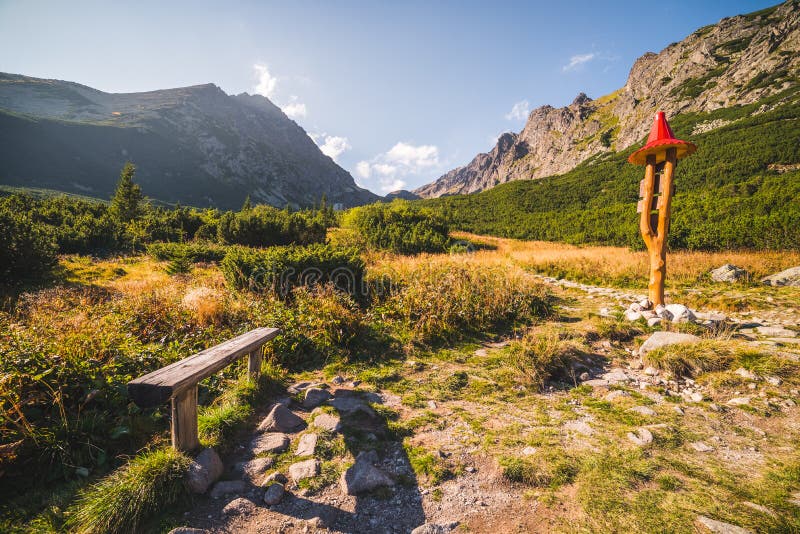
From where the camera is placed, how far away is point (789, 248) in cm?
1225

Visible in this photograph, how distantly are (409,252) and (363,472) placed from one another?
14914 millimetres

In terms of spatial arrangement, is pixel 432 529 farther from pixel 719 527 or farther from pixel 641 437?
pixel 641 437

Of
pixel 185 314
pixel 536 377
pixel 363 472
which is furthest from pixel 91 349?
pixel 536 377

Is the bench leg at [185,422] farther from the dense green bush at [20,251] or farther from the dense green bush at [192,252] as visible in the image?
the dense green bush at [192,252]

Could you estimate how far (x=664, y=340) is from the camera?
461cm

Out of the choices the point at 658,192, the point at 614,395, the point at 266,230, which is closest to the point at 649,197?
the point at 658,192

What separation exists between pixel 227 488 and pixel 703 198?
3133cm

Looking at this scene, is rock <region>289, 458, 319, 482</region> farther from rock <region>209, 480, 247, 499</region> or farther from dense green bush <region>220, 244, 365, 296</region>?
dense green bush <region>220, 244, 365, 296</region>

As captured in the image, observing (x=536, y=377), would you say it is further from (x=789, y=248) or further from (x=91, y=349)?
(x=789, y=248)

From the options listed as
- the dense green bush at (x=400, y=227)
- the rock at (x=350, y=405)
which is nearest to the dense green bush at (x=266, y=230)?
the dense green bush at (x=400, y=227)

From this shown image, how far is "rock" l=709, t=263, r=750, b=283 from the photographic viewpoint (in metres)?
8.93

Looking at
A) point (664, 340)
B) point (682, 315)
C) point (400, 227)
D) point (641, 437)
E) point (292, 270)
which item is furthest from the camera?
point (400, 227)

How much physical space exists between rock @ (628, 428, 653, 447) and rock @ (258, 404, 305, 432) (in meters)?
3.20

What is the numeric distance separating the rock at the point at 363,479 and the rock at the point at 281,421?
95 centimetres
